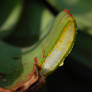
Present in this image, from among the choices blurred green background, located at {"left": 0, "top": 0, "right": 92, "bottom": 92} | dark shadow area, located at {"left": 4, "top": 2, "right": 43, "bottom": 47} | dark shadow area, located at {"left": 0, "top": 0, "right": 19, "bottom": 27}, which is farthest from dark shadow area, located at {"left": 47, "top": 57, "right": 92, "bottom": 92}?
dark shadow area, located at {"left": 0, "top": 0, "right": 19, "bottom": 27}

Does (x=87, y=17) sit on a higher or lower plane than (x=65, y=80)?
higher

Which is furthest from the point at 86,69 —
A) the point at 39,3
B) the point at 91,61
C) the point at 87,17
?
the point at 39,3

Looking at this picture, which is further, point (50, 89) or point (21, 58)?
point (50, 89)

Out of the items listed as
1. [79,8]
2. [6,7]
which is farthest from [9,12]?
[79,8]

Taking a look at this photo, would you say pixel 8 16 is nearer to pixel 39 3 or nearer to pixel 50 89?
pixel 39 3

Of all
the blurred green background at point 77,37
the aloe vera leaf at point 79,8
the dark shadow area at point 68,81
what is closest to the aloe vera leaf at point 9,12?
the blurred green background at point 77,37

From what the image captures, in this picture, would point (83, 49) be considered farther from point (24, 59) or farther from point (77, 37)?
point (24, 59)
